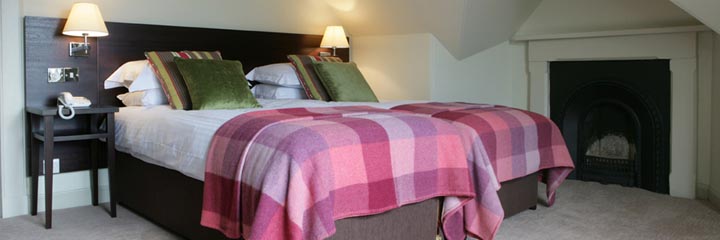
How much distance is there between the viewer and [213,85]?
3256 millimetres

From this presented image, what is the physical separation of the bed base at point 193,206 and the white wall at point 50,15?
35cm

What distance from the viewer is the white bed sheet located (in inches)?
97.1

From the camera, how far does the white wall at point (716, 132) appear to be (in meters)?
3.56

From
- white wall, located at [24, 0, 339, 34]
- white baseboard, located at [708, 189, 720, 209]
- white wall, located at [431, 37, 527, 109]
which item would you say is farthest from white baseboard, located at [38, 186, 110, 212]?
white baseboard, located at [708, 189, 720, 209]

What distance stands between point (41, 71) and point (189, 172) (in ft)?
4.80

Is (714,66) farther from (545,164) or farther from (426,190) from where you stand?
(426,190)

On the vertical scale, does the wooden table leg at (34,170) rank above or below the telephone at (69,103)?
below

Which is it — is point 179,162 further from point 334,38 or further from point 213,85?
point 334,38

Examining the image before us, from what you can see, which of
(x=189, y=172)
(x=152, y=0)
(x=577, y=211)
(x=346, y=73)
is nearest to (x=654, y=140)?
(x=577, y=211)

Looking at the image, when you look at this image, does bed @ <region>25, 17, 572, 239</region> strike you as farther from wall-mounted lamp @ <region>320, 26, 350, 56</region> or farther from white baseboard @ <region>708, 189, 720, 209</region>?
white baseboard @ <region>708, 189, 720, 209</region>

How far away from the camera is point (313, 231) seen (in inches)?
75.6

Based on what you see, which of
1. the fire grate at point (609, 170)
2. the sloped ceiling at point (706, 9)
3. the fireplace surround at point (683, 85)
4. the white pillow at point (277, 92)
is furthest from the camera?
the fire grate at point (609, 170)

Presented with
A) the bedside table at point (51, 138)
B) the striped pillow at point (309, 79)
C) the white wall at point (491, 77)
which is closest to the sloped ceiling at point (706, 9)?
the white wall at point (491, 77)

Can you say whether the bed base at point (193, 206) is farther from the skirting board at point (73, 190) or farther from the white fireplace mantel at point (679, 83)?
the white fireplace mantel at point (679, 83)
